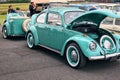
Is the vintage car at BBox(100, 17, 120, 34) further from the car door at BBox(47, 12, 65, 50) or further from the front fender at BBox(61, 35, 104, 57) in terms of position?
the front fender at BBox(61, 35, 104, 57)

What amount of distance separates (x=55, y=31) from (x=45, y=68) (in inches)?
55.0

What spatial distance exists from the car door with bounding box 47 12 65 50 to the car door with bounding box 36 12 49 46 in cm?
22

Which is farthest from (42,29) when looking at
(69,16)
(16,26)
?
(16,26)

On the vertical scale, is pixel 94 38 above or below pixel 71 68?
above

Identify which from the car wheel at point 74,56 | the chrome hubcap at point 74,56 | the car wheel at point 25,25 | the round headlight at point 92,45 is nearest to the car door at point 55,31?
the car wheel at point 74,56

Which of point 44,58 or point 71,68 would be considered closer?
point 71,68

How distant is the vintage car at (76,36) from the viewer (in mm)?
6652

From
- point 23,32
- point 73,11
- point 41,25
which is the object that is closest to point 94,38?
point 73,11

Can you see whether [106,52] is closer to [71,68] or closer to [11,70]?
[71,68]

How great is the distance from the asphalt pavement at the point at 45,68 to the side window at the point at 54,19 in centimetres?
104

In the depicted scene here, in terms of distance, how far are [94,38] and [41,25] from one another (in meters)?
2.16

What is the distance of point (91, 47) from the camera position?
6.59 meters

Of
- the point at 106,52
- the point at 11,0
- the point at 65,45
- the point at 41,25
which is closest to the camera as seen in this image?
the point at 106,52

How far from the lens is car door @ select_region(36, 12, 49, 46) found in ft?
27.6
